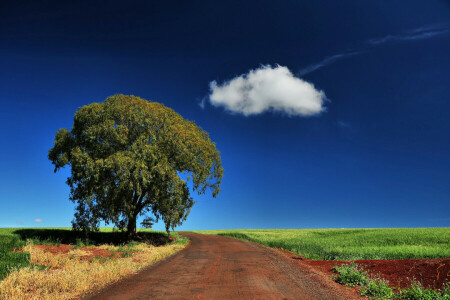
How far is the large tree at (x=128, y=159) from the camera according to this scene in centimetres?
2345

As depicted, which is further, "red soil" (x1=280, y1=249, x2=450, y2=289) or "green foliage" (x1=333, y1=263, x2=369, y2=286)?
"red soil" (x1=280, y1=249, x2=450, y2=289)

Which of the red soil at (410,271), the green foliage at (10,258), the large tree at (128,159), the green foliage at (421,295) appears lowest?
the red soil at (410,271)

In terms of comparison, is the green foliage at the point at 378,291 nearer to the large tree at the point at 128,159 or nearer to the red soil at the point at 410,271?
the red soil at the point at 410,271

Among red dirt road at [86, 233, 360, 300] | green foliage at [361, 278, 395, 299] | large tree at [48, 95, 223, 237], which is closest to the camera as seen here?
red dirt road at [86, 233, 360, 300]

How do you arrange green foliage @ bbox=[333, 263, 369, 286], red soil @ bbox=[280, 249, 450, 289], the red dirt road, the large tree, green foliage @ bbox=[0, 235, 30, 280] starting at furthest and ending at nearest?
the large tree, green foliage @ bbox=[0, 235, 30, 280], red soil @ bbox=[280, 249, 450, 289], green foliage @ bbox=[333, 263, 369, 286], the red dirt road

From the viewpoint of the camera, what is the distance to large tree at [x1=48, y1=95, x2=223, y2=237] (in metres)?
23.5

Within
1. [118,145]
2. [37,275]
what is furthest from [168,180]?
[37,275]

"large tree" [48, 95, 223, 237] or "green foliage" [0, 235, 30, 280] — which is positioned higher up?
"large tree" [48, 95, 223, 237]

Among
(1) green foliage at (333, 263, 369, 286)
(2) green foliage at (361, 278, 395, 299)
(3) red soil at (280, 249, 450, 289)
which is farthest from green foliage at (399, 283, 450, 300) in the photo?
(1) green foliage at (333, 263, 369, 286)

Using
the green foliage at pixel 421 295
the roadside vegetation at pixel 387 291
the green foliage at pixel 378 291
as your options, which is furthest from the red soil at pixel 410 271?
the green foliage at pixel 378 291

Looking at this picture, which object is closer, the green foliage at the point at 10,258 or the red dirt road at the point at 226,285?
the red dirt road at the point at 226,285

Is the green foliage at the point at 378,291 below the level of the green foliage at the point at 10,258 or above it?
below

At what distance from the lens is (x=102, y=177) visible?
938 inches

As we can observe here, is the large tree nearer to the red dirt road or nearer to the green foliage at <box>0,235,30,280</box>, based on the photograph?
the green foliage at <box>0,235,30,280</box>
